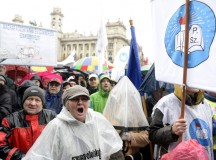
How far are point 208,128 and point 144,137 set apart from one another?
0.65m

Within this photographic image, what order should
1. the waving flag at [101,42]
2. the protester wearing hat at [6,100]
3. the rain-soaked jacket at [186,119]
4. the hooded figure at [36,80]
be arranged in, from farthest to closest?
the waving flag at [101,42] → the hooded figure at [36,80] → the protester wearing hat at [6,100] → the rain-soaked jacket at [186,119]

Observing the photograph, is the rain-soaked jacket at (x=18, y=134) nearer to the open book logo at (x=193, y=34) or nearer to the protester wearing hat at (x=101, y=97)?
the open book logo at (x=193, y=34)

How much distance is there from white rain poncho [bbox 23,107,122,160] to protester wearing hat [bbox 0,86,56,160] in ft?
1.74

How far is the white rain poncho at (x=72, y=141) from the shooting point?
6.16ft

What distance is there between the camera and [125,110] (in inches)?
103

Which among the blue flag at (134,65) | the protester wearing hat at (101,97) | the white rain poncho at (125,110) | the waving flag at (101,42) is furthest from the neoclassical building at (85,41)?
the white rain poncho at (125,110)

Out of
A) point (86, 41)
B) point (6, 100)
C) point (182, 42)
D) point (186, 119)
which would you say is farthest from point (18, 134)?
point (86, 41)

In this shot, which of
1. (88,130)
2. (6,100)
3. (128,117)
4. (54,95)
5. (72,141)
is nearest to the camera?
(72,141)

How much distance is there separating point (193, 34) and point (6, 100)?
2.40 m

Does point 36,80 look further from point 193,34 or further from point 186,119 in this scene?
point 193,34

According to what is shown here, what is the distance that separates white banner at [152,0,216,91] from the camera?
1.70m

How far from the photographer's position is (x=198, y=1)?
5.79 feet

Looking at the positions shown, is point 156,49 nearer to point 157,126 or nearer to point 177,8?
point 177,8

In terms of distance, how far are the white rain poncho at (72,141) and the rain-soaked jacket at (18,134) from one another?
0.52 metres
